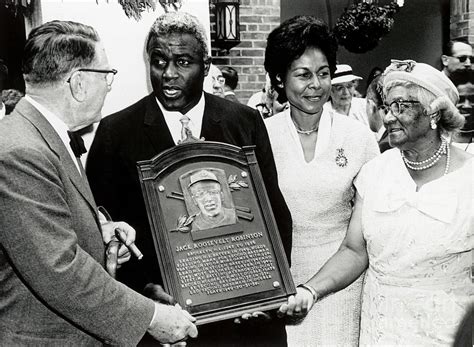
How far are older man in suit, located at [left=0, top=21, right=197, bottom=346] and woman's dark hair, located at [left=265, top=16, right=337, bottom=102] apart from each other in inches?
36.4

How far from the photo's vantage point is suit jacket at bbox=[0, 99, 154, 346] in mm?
1558

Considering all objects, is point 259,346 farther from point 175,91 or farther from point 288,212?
point 175,91

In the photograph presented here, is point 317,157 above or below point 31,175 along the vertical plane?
below

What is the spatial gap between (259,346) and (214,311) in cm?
45

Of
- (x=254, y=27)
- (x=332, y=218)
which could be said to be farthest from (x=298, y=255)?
(x=254, y=27)

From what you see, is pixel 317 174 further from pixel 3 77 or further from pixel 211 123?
pixel 3 77

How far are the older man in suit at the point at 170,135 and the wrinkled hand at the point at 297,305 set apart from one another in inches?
9.8

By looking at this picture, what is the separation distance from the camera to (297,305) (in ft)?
7.19

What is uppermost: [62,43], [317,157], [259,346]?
[62,43]

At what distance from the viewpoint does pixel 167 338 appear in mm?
1870

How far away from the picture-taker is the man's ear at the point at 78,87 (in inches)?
72.6

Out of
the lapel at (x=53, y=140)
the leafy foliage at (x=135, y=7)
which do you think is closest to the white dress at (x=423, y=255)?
the lapel at (x=53, y=140)

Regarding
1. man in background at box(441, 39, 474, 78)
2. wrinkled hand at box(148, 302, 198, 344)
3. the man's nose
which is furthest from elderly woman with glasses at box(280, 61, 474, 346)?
man in background at box(441, 39, 474, 78)

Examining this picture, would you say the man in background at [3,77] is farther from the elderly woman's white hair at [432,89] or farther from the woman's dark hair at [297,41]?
the elderly woman's white hair at [432,89]
